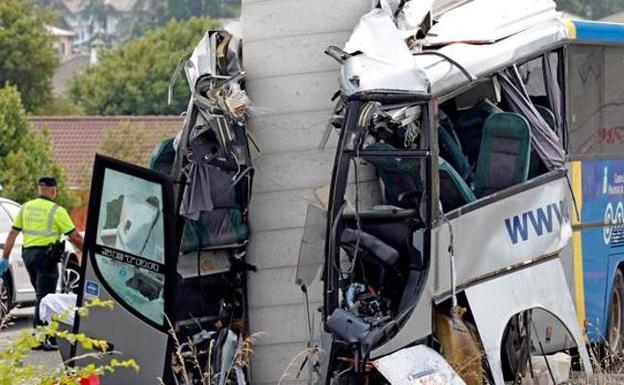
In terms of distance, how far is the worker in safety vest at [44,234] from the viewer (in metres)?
16.5

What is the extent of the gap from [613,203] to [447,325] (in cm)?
397

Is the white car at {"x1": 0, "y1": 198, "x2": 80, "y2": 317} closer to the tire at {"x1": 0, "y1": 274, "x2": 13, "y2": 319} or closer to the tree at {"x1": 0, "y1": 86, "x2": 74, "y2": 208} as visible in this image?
the tire at {"x1": 0, "y1": 274, "x2": 13, "y2": 319}

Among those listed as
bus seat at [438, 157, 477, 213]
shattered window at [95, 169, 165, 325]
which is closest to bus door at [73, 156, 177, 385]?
shattered window at [95, 169, 165, 325]

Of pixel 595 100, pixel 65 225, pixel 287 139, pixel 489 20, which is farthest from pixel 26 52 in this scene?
pixel 287 139

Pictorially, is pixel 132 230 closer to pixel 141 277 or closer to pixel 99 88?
pixel 141 277

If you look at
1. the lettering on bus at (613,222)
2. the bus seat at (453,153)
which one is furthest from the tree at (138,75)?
the bus seat at (453,153)

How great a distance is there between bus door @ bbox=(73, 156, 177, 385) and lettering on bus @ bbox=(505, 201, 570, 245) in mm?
2432

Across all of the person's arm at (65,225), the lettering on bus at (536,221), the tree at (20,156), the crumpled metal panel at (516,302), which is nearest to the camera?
the crumpled metal panel at (516,302)

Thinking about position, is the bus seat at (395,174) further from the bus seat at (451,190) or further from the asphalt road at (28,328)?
the asphalt road at (28,328)

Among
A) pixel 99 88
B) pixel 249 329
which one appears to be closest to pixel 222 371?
pixel 249 329

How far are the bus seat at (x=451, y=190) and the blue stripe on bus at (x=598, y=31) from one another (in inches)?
122

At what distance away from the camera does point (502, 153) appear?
37.9ft

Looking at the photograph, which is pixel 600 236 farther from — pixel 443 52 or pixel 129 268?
pixel 129 268

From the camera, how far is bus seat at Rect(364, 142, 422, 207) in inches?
420
